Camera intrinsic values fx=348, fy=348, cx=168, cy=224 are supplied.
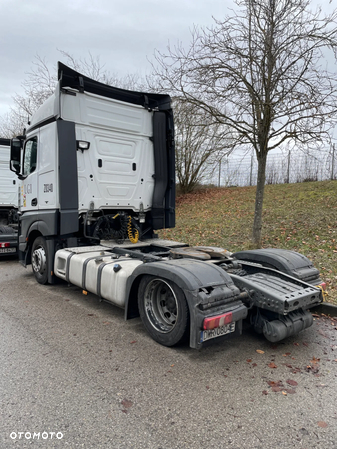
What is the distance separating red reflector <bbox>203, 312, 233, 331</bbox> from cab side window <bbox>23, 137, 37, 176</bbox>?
487 cm

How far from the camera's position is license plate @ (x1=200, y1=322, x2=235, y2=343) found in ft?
10.9

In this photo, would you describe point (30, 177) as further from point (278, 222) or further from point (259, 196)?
point (278, 222)

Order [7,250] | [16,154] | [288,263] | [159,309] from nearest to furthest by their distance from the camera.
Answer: [159,309]
[288,263]
[16,154]
[7,250]

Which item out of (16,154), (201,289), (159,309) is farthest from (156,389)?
(16,154)

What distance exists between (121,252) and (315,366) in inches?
129

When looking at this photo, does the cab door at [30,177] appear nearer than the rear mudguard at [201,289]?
No

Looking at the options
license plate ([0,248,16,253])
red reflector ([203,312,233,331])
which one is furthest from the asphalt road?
license plate ([0,248,16,253])

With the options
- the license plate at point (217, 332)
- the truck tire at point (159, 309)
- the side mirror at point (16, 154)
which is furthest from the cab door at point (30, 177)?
the license plate at point (217, 332)

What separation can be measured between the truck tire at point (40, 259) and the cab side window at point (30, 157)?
4.55 ft

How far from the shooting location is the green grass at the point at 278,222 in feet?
27.8

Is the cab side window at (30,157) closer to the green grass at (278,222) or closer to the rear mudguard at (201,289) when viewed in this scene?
the rear mudguard at (201,289)

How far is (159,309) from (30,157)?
14.2 ft

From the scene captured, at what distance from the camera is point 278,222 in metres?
11.7

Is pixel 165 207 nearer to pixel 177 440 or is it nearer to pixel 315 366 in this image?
pixel 315 366
